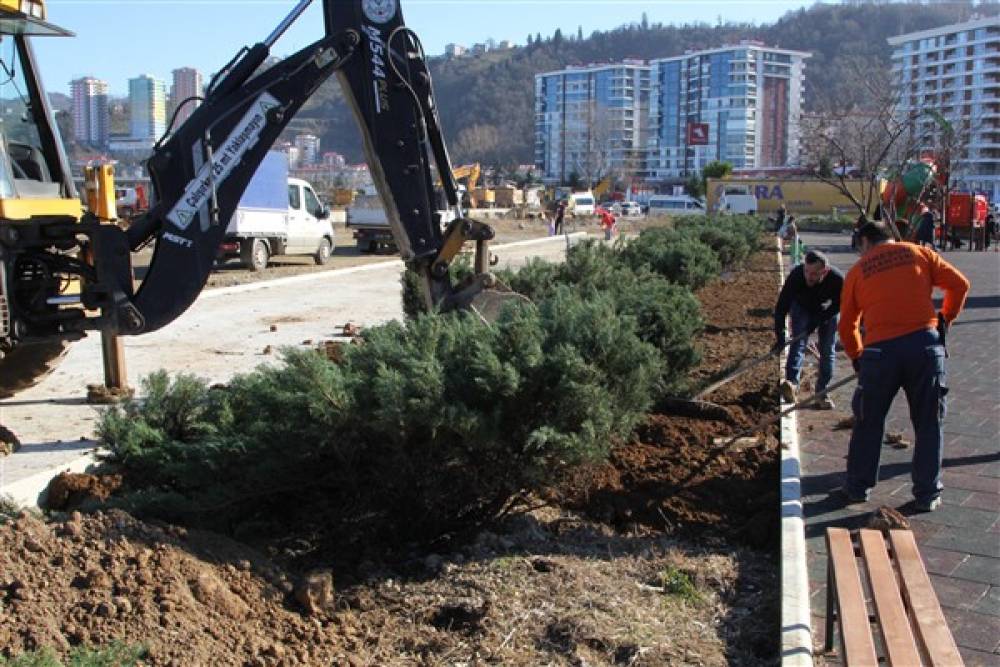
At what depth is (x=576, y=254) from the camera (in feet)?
37.6

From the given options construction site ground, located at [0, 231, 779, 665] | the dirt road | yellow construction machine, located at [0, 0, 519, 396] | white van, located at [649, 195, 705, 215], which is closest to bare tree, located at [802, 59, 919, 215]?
the dirt road

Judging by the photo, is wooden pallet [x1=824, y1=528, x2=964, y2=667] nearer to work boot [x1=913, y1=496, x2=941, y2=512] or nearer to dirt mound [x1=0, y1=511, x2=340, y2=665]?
work boot [x1=913, y1=496, x2=941, y2=512]

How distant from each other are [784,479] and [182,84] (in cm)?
3206

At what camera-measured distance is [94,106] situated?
82.3 ft

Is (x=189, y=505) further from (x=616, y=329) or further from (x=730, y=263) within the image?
(x=730, y=263)

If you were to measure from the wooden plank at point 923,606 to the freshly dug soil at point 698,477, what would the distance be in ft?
4.33

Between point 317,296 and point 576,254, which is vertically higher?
point 576,254

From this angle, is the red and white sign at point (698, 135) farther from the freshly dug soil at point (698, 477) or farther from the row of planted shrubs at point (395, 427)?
the row of planted shrubs at point (395, 427)

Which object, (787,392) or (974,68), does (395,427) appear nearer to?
(787,392)

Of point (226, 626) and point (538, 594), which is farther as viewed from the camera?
point (538, 594)

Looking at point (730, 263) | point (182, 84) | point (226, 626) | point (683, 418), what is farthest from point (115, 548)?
point (182, 84)

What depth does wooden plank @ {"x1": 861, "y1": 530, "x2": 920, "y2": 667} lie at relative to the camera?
3.34 m

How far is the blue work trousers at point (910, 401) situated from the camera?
5.92m

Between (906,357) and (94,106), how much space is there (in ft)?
77.9
